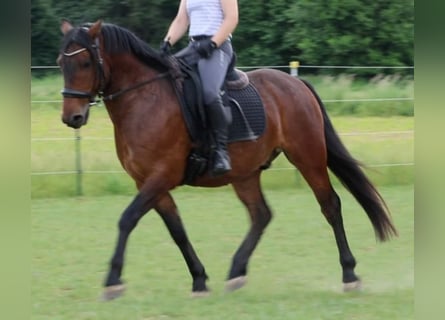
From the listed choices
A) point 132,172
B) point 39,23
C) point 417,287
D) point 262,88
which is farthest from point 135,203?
point 39,23

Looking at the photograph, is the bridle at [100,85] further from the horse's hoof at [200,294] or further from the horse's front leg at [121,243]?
the horse's hoof at [200,294]

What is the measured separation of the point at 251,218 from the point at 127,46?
67.3 inches

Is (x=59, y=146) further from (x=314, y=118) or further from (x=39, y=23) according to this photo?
(x=39, y=23)

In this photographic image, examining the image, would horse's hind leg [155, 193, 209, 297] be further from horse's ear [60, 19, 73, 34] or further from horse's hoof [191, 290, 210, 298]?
horse's ear [60, 19, 73, 34]

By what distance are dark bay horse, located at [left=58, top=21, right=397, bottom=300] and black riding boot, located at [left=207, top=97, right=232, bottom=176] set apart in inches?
7.9

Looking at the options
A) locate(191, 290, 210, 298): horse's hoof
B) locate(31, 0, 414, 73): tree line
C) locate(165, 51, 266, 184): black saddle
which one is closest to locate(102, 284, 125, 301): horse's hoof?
locate(191, 290, 210, 298): horse's hoof

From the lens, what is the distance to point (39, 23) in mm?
19391

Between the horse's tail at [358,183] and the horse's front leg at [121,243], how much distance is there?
1755 mm

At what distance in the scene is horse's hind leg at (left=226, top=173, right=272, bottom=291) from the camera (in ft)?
19.2

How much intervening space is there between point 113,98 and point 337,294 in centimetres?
211

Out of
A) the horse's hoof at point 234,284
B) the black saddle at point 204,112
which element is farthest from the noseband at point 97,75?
the horse's hoof at point 234,284

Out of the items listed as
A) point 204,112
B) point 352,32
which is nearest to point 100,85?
point 204,112

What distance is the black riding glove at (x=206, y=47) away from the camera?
5406mm

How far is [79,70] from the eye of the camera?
16.6ft
